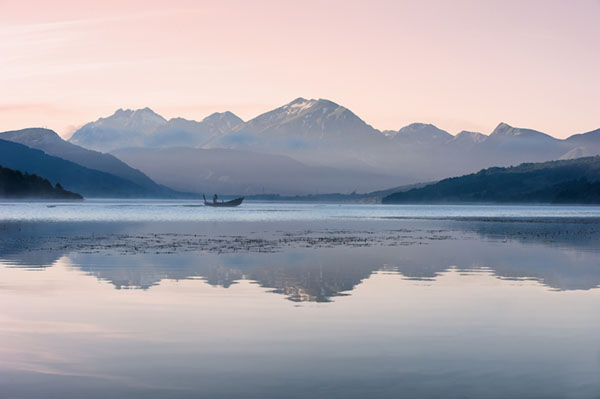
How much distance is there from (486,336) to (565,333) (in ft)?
8.86

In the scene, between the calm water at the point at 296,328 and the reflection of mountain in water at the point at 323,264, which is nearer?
the calm water at the point at 296,328

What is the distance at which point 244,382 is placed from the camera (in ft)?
55.3

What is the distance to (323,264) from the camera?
45.1m

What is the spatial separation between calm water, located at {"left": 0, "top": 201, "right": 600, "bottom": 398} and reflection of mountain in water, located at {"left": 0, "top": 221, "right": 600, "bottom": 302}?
221 millimetres

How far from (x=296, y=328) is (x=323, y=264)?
853 inches

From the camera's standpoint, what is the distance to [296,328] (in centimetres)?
2352

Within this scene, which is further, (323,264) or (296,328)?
(323,264)

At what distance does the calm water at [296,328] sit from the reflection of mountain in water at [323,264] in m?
0.22

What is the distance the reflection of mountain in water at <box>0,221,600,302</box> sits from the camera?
36219 mm

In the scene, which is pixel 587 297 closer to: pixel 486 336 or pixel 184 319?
pixel 486 336

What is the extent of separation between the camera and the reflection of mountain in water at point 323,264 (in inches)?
1426

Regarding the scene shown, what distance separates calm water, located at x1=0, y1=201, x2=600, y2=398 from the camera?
16.8 metres

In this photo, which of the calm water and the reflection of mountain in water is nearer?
the calm water

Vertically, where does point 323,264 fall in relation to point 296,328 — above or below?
above
